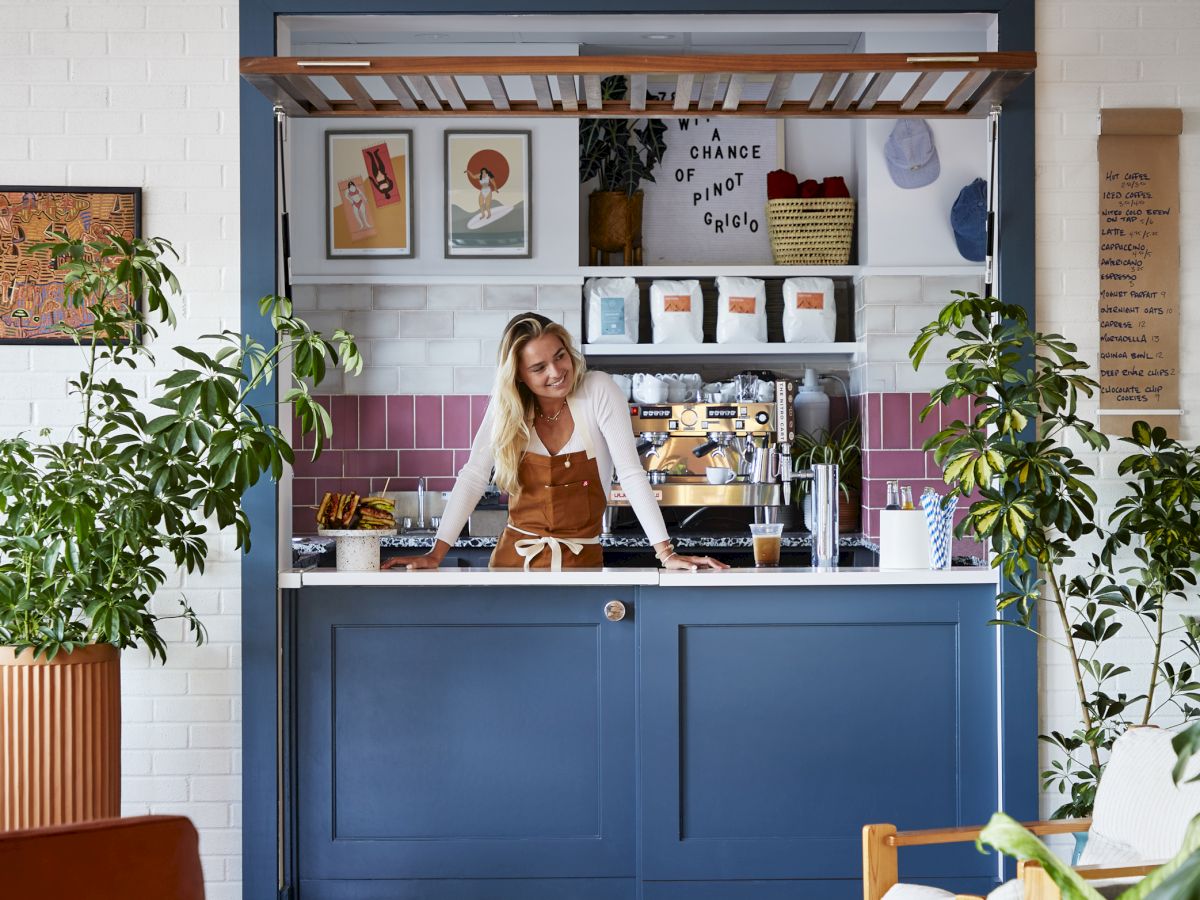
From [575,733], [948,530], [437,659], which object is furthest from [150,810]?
[948,530]

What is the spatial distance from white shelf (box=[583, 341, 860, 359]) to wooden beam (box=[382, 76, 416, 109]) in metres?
1.82

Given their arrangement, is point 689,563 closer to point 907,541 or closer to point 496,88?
point 907,541

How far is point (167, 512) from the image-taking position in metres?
2.83

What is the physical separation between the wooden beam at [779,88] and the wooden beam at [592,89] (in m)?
0.45

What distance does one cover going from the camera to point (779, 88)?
10.1 feet

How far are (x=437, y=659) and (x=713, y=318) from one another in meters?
2.44

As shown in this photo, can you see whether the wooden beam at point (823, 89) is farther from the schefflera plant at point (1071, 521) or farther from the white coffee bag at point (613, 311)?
the white coffee bag at point (613, 311)

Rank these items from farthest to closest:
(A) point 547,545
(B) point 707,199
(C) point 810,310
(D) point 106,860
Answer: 1. (B) point 707,199
2. (C) point 810,310
3. (A) point 547,545
4. (D) point 106,860

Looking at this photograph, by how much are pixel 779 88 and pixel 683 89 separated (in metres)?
0.25

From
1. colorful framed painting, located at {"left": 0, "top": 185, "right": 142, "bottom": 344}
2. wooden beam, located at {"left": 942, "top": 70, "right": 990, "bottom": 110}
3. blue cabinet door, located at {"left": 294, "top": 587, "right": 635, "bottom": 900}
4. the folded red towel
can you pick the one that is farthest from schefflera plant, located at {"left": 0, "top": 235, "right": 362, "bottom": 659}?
the folded red towel

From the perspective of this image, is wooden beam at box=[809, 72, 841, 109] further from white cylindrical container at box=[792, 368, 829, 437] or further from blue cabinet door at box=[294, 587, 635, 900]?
white cylindrical container at box=[792, 368, 829, 437]

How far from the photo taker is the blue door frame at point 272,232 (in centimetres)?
331

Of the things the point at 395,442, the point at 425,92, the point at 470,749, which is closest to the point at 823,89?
the point at 425,92

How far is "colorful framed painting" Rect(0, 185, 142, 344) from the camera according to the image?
3.34 meters
